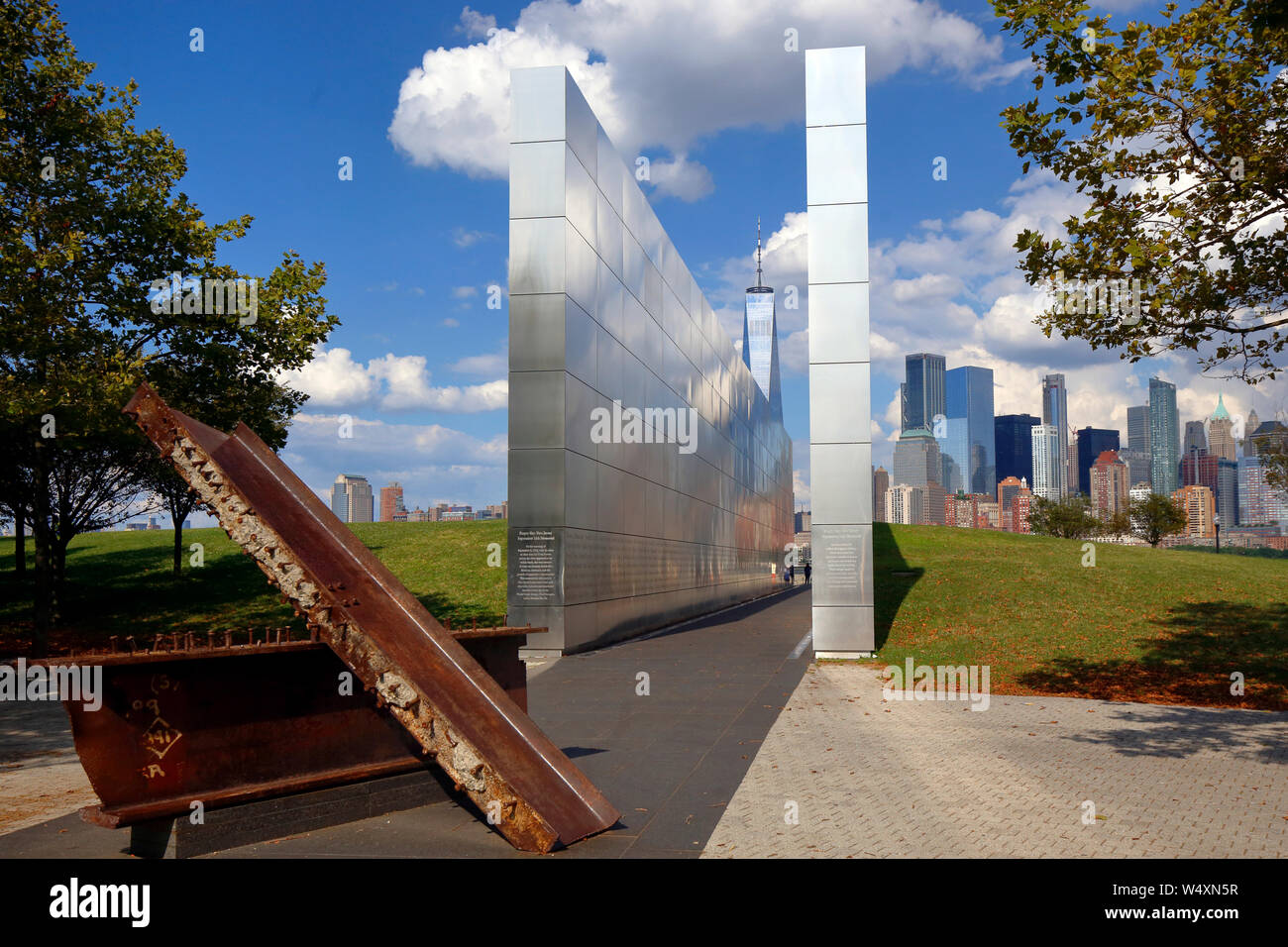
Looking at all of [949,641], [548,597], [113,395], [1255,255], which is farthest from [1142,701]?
[113,395]

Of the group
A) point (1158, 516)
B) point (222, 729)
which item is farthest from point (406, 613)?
point (1158, 516)

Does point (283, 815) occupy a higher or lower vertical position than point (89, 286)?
lower

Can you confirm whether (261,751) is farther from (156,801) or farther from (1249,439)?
(1249,439)

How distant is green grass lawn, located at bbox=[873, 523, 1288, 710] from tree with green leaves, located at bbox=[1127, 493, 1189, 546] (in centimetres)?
4191

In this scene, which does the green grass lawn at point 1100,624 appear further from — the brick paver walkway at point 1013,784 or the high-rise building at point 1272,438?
the high-rise building at point 1272,438

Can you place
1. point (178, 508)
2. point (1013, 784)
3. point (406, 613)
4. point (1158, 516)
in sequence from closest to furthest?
point (406, 613), point (1013, 784), point (178, 508), point (1158, 516)

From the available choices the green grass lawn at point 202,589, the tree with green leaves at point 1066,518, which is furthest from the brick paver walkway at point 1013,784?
the tree with green leaves at point 1066,518

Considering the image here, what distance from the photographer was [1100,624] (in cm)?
2152

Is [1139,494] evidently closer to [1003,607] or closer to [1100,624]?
[1003,607]

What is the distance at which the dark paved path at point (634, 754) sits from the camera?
657cm

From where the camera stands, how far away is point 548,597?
758 inches

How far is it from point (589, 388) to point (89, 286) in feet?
34.5

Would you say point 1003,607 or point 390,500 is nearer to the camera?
point 1003,607
